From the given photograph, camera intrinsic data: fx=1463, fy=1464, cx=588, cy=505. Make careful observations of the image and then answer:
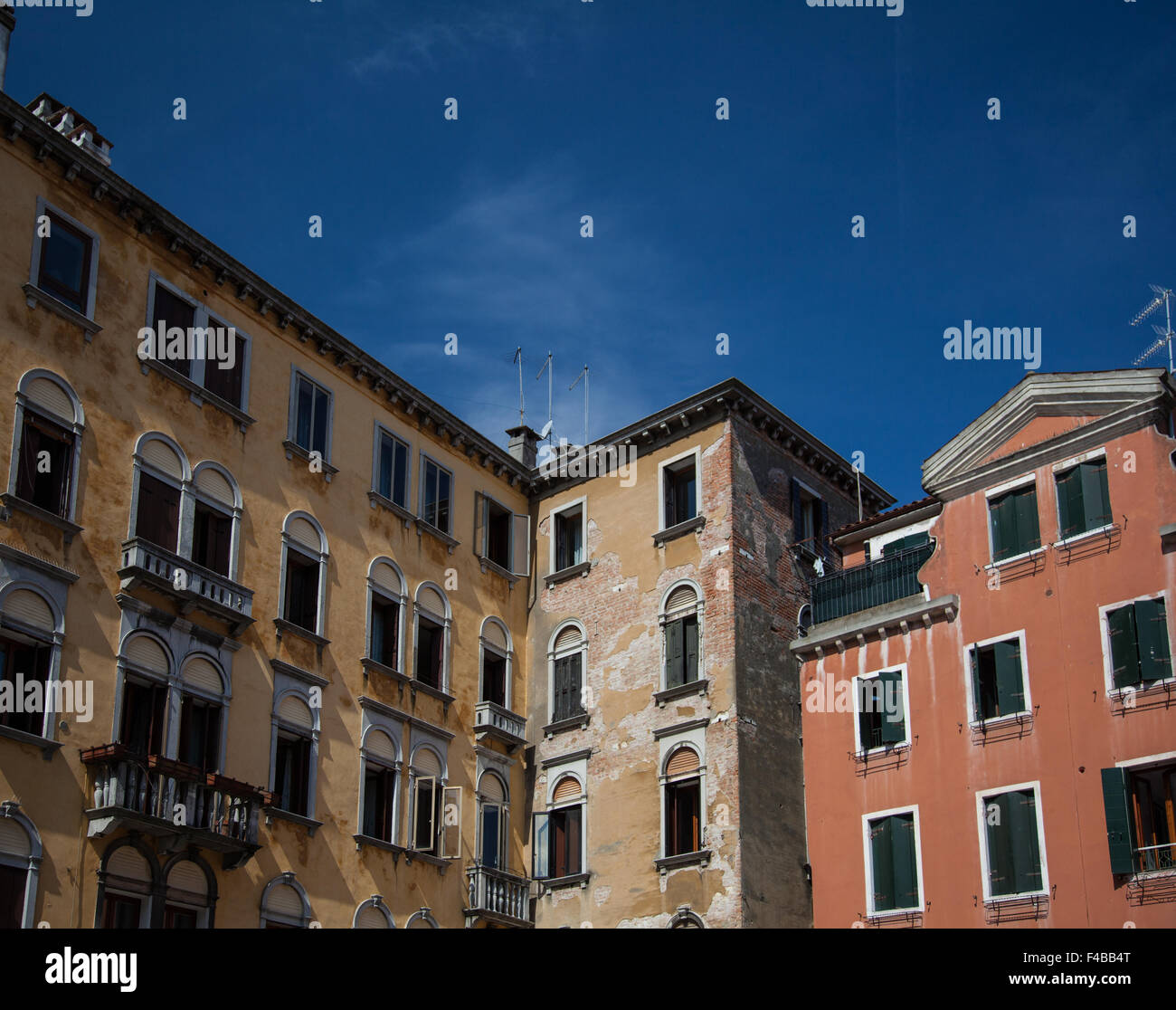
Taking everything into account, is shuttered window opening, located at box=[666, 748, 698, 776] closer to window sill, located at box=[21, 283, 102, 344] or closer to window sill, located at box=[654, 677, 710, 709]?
window sill, located at box=[654, 677, 710, 709]

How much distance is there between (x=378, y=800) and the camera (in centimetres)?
3391

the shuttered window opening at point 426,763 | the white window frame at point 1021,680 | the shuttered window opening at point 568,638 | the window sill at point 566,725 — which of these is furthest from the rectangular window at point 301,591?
the white window frame at point 1021,680

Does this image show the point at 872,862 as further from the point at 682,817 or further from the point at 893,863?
the point at 682,817

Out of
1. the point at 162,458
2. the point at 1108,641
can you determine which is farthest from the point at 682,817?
the point at 162,458

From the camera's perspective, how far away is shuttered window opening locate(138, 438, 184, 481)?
3019 cm

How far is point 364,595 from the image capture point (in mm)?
34844

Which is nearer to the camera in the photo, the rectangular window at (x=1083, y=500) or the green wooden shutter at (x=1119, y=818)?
the green wooden shutter at (x=1119, y=818)

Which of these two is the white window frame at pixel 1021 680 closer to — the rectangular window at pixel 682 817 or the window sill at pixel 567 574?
the rectangular window at pixel 682 817

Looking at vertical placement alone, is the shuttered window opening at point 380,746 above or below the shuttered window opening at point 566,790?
above

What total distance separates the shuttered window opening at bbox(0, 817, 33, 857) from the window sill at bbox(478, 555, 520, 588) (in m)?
15.8

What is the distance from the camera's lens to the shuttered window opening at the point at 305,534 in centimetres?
3328

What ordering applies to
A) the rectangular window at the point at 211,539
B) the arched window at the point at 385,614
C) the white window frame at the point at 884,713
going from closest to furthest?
the rectangular window at the point at 211,539
the white window frame at the point at 884,713
the arched window at the point at 385,614

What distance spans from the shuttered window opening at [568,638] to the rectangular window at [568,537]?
1825 millimetres
